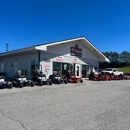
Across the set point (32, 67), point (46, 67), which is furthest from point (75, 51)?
point (32, 67)

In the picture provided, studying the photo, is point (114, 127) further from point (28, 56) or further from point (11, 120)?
point (28, 56)

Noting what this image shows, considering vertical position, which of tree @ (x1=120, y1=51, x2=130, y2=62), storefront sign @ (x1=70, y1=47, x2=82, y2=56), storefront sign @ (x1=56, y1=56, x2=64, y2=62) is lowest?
storefront sign @ (x1=56, y1=56, x2=64, y2=62)

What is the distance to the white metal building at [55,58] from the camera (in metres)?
15.3

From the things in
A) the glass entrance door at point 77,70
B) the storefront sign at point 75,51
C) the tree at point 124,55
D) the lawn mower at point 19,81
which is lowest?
the lawn mower at point 19,81

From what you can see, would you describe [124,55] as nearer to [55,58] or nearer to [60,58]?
[60,58]

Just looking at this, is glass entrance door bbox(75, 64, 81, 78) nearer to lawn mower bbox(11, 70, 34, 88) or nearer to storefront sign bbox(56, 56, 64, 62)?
storefront sign bbox(56, 56, 64, 62)

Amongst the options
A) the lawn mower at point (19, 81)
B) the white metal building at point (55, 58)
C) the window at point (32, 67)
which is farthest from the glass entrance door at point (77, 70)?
the lawn mower at point (19, 81)

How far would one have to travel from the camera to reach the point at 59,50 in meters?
17.0

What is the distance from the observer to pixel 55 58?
16.6m

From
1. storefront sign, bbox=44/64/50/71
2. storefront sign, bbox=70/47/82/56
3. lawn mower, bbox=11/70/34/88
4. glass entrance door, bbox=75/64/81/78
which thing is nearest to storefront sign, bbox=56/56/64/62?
storefront sign, bbox=44/64/50/71

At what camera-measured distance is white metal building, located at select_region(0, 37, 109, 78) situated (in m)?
15.3

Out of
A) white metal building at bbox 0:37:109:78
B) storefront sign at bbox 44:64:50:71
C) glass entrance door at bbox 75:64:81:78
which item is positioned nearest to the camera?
white metal building at bbox 0:37:109:78

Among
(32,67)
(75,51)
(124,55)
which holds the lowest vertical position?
(32,67)

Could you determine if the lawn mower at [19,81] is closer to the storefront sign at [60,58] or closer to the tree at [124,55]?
the storefront sign at [60,58]
